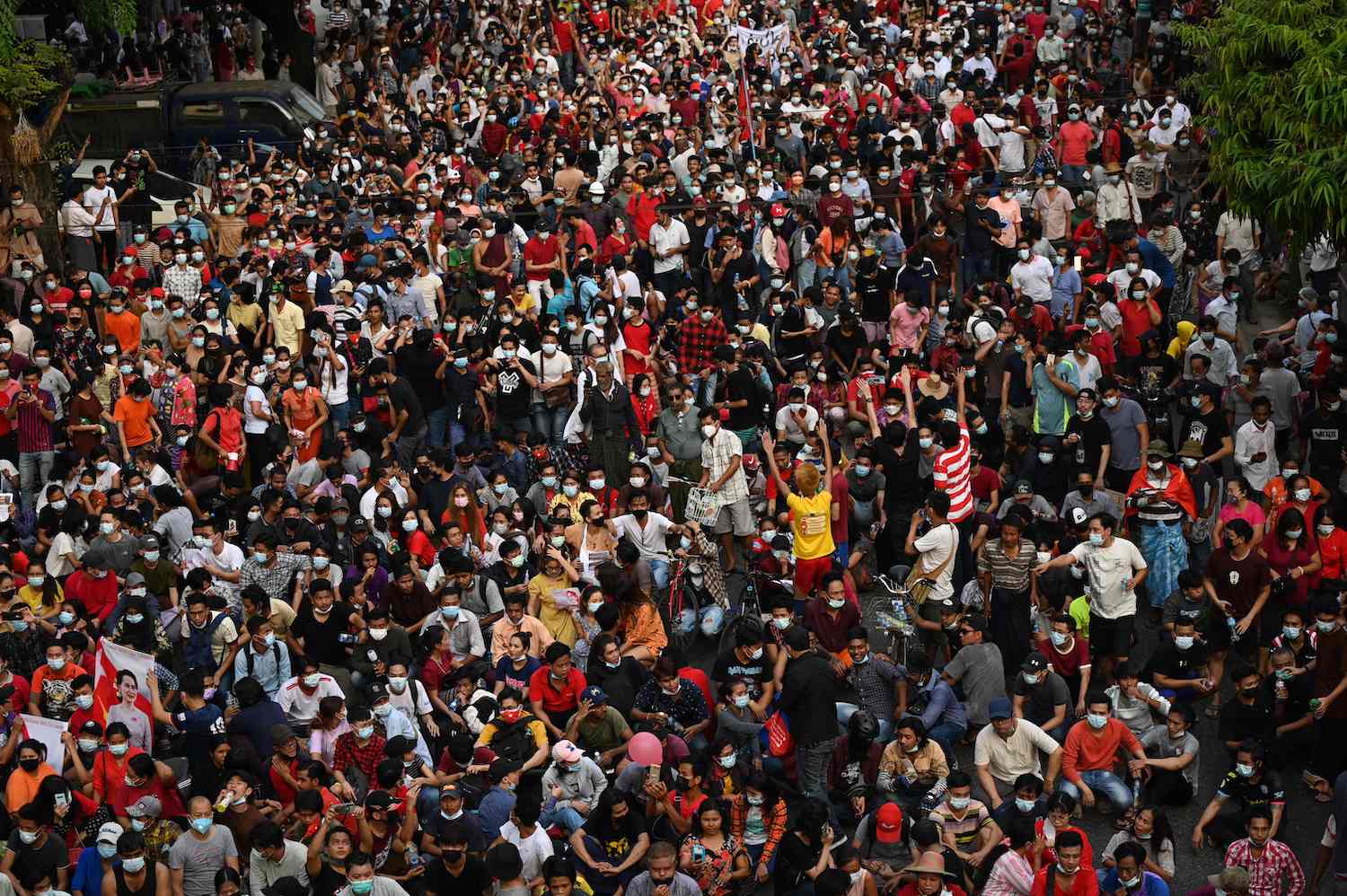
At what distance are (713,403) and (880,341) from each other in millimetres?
2280

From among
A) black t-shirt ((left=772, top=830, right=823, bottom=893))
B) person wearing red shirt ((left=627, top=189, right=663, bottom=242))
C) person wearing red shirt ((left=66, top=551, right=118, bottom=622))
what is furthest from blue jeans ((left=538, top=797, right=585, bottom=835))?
person wearing red shirt ((left=627, top=189, right=663, bottom=242))

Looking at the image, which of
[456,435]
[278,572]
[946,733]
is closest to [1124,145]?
[456,435]

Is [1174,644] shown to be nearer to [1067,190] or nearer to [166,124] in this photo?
[1067,190]

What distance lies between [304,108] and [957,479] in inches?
587

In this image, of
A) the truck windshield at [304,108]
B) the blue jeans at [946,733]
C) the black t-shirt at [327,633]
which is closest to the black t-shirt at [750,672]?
the blue jeans at [946,733]

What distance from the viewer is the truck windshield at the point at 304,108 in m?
27.2

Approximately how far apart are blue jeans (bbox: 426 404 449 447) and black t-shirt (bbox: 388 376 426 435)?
336 mm

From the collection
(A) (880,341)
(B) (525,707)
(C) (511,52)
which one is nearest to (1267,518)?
(A) (880,341)

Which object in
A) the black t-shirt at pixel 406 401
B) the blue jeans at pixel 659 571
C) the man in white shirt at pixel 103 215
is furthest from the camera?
the man in white shirt at pixel 103 215

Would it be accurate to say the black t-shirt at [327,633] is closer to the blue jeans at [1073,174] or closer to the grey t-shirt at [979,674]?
the grey t-shirt at [979,674]

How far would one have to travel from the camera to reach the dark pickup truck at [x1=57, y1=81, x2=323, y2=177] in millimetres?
26891

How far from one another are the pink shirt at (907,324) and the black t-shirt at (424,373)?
426 centimetres

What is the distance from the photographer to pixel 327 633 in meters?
14.8

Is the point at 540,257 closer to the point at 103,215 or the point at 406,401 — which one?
the point at 406,401
